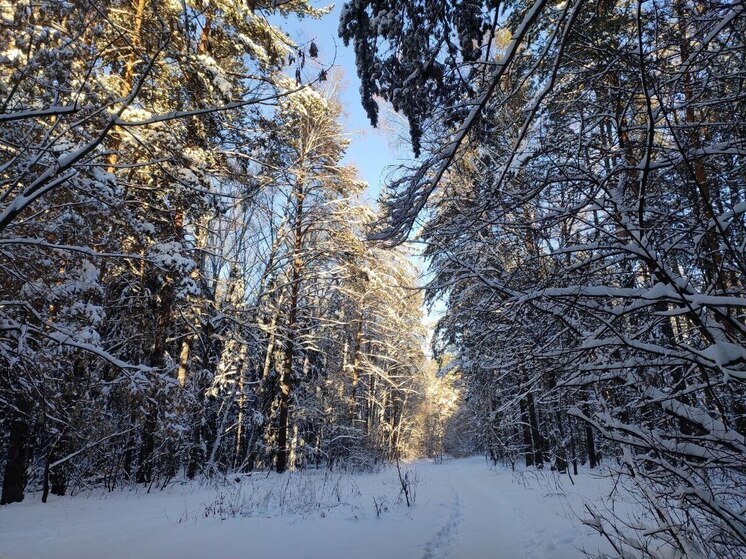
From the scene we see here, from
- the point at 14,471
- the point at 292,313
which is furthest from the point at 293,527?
the point at 292,313

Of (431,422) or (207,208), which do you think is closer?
(207,208)

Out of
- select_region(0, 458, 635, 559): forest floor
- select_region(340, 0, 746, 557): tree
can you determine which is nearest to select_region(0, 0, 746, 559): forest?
select_region(340, 0, 746, 557): tree

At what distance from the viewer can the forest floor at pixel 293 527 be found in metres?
4.66

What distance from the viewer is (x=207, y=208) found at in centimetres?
898

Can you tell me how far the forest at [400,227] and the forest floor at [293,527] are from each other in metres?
0.50

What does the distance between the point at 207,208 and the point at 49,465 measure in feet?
19.3

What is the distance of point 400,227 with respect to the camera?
9.75 feet

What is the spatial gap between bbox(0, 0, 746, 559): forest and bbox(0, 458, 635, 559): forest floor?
504 millimetres

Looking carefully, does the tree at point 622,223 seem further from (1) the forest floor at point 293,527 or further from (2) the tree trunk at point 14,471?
(2) the tree trunk at point 14,471

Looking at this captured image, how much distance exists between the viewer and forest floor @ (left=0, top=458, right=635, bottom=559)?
4.66 m

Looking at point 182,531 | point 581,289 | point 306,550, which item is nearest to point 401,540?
point 306,550

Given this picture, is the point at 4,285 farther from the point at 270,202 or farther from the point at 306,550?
the point at 270,202

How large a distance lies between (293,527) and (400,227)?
5.17 metres

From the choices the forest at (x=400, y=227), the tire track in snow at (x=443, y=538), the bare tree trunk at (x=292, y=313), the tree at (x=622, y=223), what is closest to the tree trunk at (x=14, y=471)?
the forest at (x=400, y=227)
